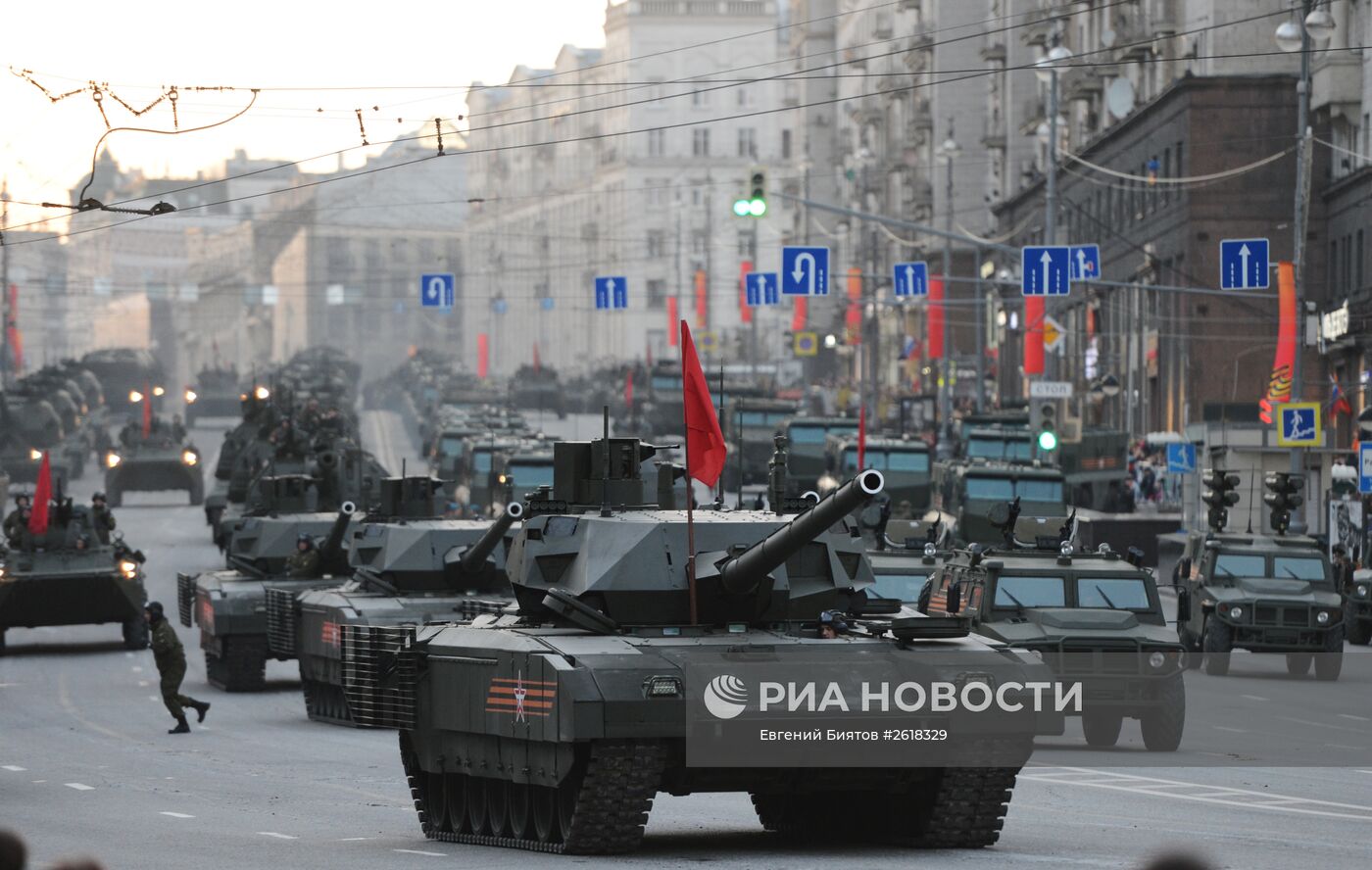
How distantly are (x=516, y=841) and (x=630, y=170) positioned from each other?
462 feet

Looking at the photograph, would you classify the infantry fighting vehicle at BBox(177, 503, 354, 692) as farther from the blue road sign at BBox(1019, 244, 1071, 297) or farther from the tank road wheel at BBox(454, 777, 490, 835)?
the blue road sign at BBox(1019, 244, 1071, 297)

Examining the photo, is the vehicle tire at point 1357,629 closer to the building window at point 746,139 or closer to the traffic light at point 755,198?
the traffic light at point 755,198

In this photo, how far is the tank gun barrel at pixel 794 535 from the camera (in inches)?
516

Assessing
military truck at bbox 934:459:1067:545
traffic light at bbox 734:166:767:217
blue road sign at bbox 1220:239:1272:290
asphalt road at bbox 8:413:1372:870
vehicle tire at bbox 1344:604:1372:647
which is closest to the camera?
asphalt road at bbox 8:413:1372:870

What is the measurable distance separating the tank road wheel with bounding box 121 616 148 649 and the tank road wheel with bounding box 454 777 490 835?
1935 centimetres

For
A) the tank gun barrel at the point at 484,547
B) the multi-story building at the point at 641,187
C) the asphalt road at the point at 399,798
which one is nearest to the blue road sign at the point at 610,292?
the asphalt road at the point at 399,798

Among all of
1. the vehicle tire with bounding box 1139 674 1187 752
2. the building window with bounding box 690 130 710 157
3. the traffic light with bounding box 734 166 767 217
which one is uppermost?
the building window with bounding box 690 130 710 157

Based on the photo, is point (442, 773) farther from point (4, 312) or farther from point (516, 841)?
point (4, 312)

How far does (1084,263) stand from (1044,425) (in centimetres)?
300

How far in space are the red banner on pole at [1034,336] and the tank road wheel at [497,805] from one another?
41.6 m

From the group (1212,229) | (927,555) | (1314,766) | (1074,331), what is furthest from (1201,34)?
(1314,766)

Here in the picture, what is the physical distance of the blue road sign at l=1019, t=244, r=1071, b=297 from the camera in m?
43.0

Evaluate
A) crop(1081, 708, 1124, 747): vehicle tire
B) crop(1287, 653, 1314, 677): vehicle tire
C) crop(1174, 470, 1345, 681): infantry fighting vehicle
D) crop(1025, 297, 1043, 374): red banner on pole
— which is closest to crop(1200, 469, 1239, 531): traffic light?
crop(1174, 470, 1345, 681): infantry fighting vehicle

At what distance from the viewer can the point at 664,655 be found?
14.3 meters
